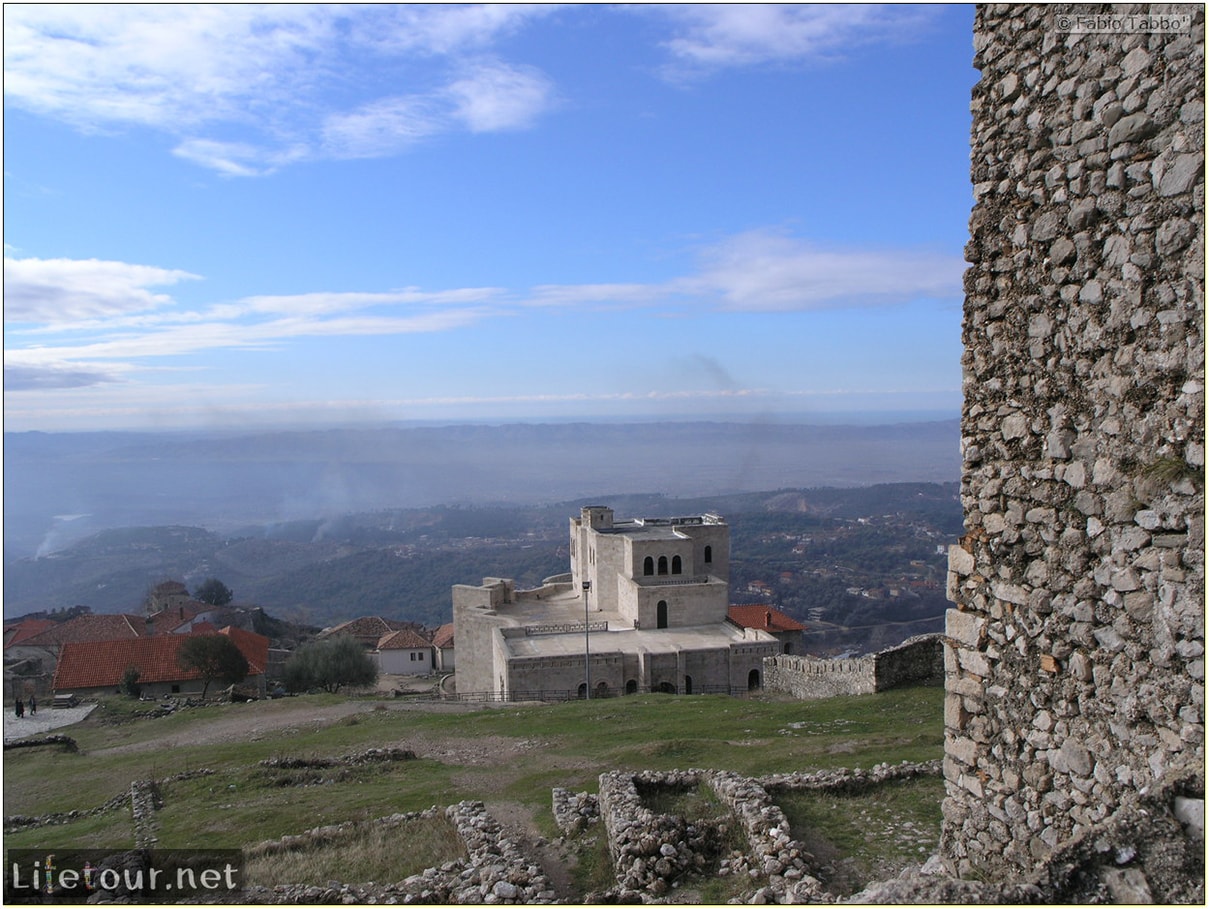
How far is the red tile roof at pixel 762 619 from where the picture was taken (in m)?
38.3

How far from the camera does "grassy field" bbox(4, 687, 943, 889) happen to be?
11742mm

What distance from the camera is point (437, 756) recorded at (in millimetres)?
16125

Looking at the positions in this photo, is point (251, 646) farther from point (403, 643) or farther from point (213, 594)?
point (213, 594)

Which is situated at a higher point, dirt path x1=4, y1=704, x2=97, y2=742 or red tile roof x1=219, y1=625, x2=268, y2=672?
dirt path x1=4, y1=704, x2=97, y2=742

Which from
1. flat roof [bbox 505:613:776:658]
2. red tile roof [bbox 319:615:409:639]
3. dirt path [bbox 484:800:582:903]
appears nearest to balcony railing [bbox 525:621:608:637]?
flat roof [bbox 505:613:776:658]

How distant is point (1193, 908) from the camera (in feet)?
11.2

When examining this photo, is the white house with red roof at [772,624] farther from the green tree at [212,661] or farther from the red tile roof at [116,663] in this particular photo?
the red tile roof at [116,663]

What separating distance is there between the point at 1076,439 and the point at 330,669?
37.4 meters

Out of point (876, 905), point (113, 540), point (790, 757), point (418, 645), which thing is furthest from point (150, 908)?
point (113, 540)

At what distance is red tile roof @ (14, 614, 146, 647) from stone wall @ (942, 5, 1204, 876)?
183 ft

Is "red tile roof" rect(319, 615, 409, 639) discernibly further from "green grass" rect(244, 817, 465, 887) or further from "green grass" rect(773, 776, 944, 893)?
"green grass" rect(773, 776, 944, 893)

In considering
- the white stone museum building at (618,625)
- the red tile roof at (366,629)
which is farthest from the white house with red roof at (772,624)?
the red tile roof at (366,629)

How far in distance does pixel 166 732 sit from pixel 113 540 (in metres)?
198

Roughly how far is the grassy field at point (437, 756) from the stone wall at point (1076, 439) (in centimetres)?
374
